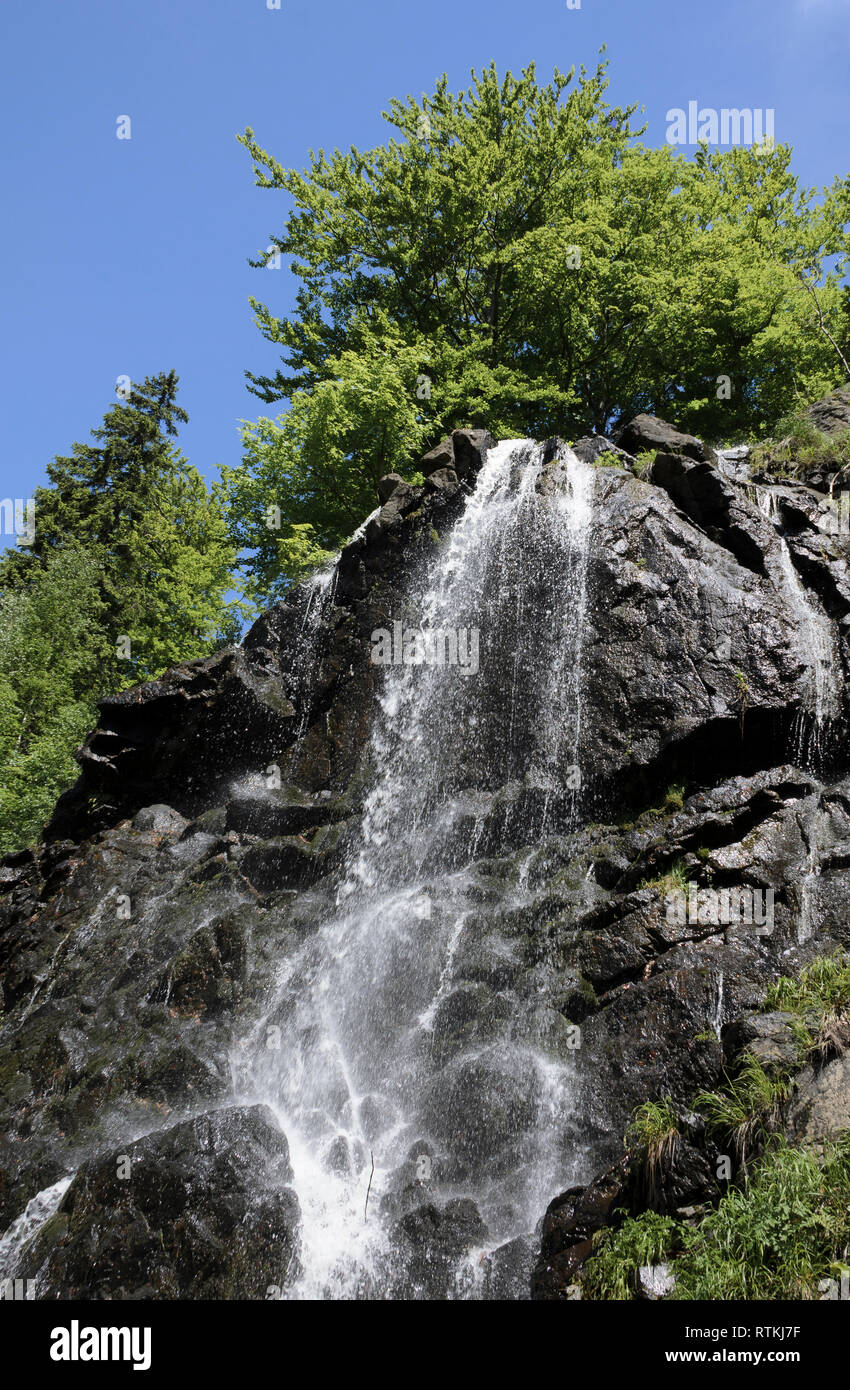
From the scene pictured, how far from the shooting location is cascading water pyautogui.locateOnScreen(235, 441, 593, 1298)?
779 centimetres

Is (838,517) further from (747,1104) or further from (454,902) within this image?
(747,1104)

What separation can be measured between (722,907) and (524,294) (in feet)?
61.4

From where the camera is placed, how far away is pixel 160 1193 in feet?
24.2

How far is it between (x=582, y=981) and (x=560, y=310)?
60.6 ft

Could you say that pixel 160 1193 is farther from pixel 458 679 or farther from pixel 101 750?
pixel 101 750

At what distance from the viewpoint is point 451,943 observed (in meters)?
10.3

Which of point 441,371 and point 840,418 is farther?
point 441,371

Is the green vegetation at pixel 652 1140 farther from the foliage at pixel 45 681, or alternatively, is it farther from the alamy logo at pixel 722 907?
the foliage at pixel 45 681

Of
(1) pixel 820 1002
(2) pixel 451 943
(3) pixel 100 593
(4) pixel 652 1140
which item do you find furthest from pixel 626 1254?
(3) pixel 100 593

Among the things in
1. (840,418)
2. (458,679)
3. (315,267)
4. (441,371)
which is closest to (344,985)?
(458,679)

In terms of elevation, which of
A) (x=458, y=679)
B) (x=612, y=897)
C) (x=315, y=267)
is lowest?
(x=612, y=897)
